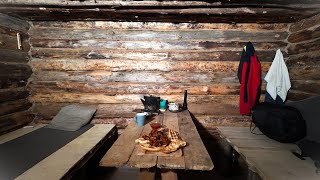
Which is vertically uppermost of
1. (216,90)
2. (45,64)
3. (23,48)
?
(23,48)

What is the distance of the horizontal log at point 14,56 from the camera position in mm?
3664

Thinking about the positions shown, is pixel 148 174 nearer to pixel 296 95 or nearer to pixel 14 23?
pixel 296 95

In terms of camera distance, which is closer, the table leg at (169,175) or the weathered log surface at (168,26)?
the table leg at (169,175)

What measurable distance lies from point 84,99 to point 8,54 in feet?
5.13

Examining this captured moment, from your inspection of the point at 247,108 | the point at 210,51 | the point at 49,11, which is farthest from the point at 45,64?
the point at 247,108

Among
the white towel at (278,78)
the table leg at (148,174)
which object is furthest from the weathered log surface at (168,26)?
the table leg at (148,174)

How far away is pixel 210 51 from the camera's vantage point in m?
4.27

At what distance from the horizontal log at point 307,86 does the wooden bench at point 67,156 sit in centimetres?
360

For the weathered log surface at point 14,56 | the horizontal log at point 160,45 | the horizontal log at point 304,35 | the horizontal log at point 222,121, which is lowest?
the horizontal log at point 222,121

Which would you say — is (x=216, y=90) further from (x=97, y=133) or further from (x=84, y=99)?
(x=84, y=99)

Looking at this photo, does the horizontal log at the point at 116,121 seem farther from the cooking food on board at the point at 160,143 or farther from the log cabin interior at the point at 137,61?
the cooking food on board at the point at 160,143

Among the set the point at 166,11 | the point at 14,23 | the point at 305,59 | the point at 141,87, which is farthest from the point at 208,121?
the point at 14,23

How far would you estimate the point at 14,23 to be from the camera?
393 centimetres

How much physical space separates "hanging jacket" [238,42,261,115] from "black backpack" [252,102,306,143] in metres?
0.88
